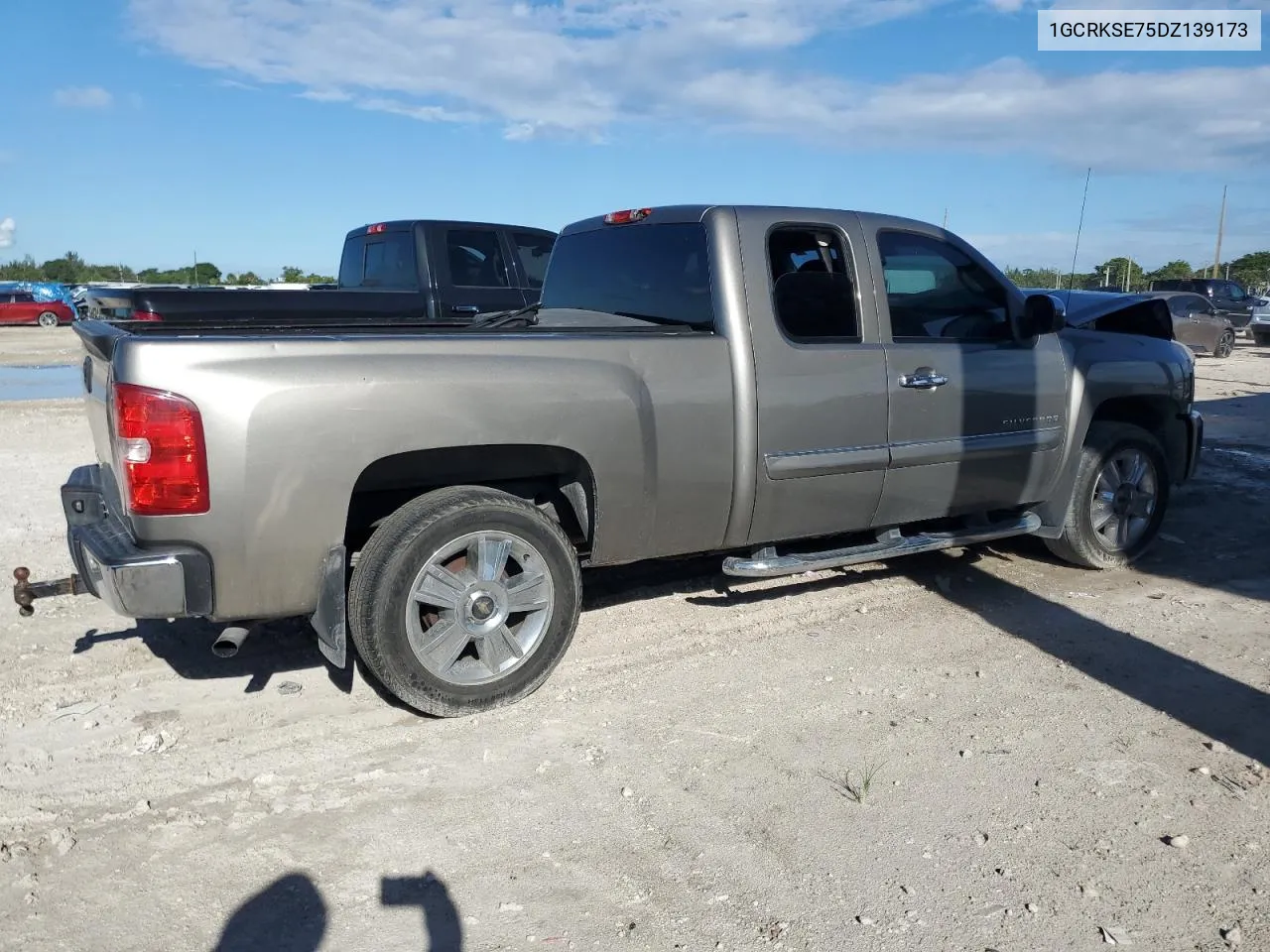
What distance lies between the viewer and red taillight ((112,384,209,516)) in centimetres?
323

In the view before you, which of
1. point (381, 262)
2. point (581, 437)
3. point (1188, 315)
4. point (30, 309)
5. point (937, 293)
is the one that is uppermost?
point (381, 262)

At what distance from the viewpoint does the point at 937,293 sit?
17.0 ft

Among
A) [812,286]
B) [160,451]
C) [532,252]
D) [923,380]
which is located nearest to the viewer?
[160,451]

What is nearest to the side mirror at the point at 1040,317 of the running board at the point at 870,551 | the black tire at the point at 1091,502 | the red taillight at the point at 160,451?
the black tire at the point at 1091,502

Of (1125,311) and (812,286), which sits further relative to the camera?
(1125,311)

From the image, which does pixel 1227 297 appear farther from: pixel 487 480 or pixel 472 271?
pixel 487 480

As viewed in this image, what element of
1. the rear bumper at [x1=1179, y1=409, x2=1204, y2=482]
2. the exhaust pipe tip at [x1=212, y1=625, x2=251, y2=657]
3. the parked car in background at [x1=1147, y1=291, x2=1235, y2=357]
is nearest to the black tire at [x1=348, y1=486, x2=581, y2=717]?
the exhaust pipe tip at [x1=212, y1=625, x2=251, y2=657]

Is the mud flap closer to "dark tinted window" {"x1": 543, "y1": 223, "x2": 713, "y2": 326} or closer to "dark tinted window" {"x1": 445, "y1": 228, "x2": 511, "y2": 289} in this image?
"dark tinted window" {"x1": 543, "y1": 223, "x2": 713, "y2": 326}

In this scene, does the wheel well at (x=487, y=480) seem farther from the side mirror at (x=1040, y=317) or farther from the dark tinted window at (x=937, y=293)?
the side mirror at (x=1040, y=317)

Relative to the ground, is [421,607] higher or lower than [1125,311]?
lower

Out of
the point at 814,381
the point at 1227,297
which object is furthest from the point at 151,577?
the point at 1227,297

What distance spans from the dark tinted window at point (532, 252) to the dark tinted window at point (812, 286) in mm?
5913

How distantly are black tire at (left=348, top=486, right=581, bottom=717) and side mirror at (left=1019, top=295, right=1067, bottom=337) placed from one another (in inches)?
108

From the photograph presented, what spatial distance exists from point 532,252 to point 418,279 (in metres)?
1.32
